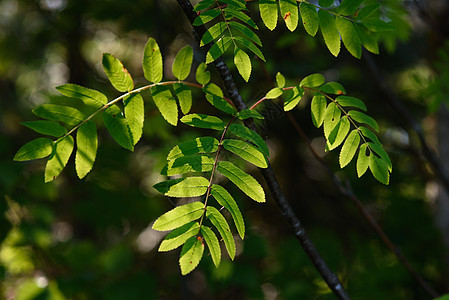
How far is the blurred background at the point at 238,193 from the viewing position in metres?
2.40

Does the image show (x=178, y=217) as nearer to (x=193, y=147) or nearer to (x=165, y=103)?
(x=193, y=147)

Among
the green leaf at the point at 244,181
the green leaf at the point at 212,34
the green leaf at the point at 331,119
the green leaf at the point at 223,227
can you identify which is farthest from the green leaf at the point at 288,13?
the green leaf at the point at 223,227

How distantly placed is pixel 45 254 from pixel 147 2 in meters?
2.11

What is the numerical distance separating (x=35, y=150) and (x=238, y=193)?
1834mm

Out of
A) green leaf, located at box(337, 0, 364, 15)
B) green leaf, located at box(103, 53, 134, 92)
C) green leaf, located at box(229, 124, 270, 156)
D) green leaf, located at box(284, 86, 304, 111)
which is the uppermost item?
green leaf, located at box(103, 53, 134, 92)

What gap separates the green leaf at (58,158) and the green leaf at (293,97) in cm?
55

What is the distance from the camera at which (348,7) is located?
3.48 feet

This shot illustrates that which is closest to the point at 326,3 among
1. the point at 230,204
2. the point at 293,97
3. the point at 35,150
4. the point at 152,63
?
the point at 293,97

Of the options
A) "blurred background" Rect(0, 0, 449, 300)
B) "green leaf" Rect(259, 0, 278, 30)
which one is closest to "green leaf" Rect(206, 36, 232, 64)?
"green leaf" Rect(259, 0, 278, 30)

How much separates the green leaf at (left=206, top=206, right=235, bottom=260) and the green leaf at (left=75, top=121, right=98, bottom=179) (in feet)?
1.02

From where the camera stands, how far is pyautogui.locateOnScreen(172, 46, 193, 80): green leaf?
1.05 meters

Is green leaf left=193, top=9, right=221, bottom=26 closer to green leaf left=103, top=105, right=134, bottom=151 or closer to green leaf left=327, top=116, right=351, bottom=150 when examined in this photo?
green leaf left=103, top=105, right=134, bottom=151

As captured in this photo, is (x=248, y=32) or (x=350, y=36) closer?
(x=248, y=32)

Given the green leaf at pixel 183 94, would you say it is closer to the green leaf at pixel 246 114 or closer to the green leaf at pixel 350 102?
the green leaf at pixel 246 114
